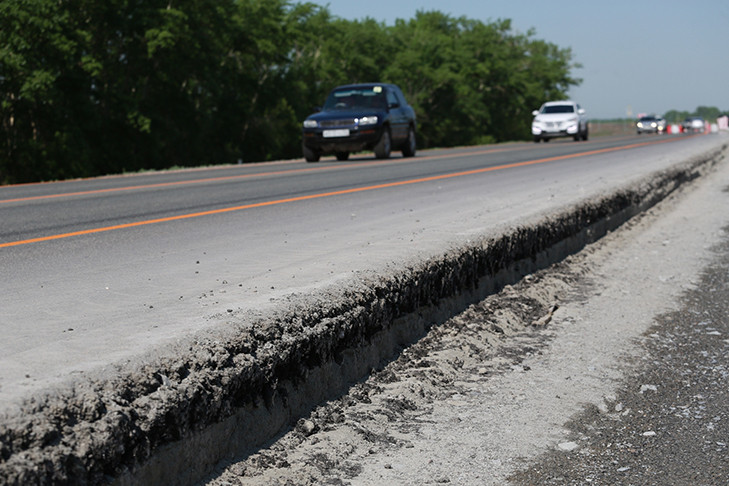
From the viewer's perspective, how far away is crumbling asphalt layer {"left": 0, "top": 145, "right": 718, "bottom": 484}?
7.03 ft

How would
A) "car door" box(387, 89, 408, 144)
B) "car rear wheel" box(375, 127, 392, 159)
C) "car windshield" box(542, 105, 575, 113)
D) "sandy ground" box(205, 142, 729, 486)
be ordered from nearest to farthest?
"sandy ground" box(205, 142, 729, 486) → "car rear wheel" box(375, 127, 392, 159) → "car door" box(387, 89, 408, 144) → "car windshield" box(542, 105, 575, 113)

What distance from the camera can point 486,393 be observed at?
12.2ft

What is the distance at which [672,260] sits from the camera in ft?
24.3

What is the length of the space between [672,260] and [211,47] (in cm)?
3216

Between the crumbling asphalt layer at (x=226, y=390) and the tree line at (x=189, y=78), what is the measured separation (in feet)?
82.4

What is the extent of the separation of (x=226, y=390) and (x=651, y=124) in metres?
70.1

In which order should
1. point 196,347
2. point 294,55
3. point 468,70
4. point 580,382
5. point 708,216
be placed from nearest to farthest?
point 196,347 < point 580,382 < point 708,216 < point 294,55 < point 468,70

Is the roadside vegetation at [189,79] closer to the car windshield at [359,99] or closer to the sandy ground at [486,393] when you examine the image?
the car windshield at [359,99]

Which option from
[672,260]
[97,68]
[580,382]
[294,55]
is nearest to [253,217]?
[672,260]

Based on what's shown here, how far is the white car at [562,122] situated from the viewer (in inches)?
1443

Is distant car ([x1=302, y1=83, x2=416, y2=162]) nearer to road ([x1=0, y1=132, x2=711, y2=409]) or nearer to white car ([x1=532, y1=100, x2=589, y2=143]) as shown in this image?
road ([x1=0, y1=132, x2=711, y2=409])

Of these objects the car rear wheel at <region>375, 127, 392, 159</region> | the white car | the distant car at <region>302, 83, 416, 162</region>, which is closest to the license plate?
the distant car at <region>302, 83, 416, 162</region>

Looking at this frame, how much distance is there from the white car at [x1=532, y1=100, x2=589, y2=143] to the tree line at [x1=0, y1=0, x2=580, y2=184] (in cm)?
1291

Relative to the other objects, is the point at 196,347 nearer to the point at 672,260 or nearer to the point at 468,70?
the point at 672,260
